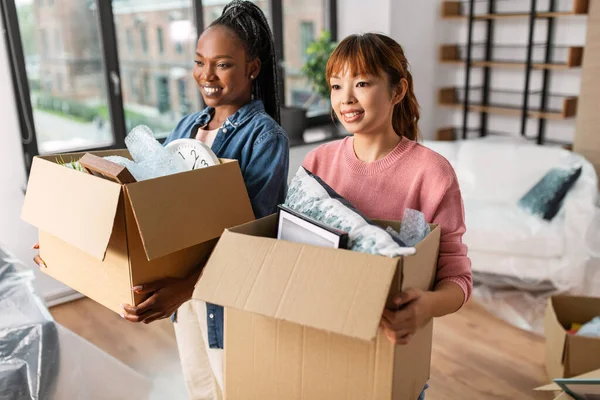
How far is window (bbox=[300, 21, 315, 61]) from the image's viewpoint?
3852 millimetres

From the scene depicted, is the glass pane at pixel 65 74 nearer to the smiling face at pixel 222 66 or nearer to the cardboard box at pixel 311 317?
the smiling face at pixel 222 66

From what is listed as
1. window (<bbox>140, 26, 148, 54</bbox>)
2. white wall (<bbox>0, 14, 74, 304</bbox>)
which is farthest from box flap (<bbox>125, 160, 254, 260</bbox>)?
window (<bbox>140, 26, 148, 54</bbox>)

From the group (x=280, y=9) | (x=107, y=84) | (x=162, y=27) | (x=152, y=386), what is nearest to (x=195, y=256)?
(x=152, y=386)

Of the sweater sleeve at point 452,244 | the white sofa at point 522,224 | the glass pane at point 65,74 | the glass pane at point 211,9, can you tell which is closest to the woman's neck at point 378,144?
the sweater sleeve at point 452,244

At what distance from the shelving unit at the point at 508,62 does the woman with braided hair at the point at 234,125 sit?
8.95ft

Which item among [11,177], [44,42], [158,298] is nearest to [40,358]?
[158,298]

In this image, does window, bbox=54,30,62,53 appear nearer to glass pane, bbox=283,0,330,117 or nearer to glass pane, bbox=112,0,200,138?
Answer: glass pane, bbox=112,0,200,138

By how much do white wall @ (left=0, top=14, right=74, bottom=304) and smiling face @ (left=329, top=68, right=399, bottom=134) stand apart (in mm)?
2115

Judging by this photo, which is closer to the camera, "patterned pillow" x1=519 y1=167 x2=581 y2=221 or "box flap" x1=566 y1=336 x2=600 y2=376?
"box flap" x1=566 y1=336 x2=600 y2=376

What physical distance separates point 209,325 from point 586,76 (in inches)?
117

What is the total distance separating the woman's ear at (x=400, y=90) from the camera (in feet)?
3.57

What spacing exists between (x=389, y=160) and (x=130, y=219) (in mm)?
495

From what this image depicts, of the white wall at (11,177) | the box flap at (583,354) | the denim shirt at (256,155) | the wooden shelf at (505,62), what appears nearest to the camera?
the denim shirt at (256,155)

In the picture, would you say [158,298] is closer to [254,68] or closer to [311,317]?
[311,317]
